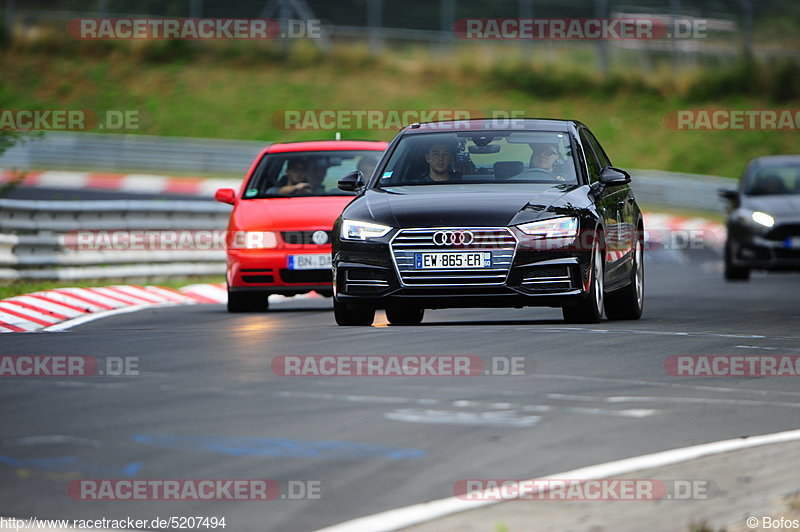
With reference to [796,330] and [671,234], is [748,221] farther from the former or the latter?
[671,234]

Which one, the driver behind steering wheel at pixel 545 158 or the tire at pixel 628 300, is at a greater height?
the driver behind steering wheel at pixel 545 158

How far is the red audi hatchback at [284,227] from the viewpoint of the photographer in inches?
587

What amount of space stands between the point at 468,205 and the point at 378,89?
38724 mm

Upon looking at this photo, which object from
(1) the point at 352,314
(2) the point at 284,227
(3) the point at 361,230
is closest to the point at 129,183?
(2) the point at 284,227

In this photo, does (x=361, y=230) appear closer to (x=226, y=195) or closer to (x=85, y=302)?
(x=226, y=195)

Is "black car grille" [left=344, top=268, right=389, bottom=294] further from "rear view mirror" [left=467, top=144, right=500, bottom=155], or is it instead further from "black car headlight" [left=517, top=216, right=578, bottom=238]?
"rear view mirror" [left=467, top=144, right=500, bottom=155]

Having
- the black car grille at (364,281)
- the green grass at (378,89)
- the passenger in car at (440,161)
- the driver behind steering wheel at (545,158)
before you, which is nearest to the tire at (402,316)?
the passenger in car at (440,161)

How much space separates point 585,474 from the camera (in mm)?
6199

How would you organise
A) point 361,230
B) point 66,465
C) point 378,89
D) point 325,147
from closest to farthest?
1. point 66,465
2. point 361,230
3. point 325,147
4. point 378,89

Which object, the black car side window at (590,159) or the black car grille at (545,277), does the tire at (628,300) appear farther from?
the black car grille at (545,277)

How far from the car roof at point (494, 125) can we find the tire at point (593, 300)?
1.34m

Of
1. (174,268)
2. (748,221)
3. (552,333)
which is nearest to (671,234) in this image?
(748,221)

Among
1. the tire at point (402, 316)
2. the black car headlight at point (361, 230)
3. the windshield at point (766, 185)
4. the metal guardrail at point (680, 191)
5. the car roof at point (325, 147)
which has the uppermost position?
the car roof at point (325, 147)

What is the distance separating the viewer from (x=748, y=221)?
21031mm
